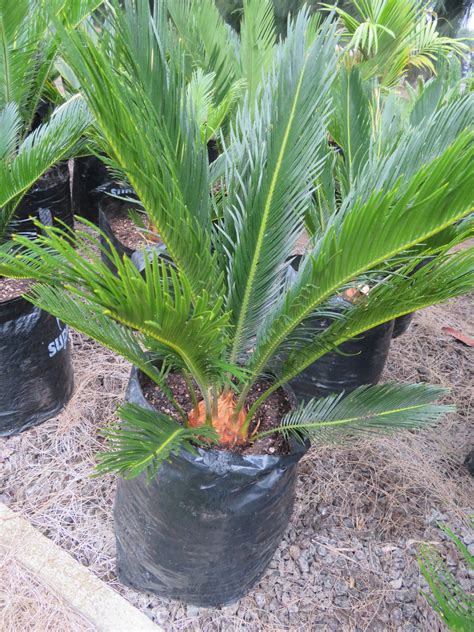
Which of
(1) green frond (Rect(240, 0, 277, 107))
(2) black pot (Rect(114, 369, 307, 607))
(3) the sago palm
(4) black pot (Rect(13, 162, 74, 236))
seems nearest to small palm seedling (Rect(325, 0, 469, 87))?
(1) green frond (Rect(240, 0, 277, 107))

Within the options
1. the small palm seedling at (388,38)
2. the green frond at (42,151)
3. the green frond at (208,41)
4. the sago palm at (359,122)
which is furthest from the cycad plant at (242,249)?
the small palm seedling at (388,38)

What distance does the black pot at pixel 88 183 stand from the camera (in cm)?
292

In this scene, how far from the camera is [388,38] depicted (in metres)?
2.97

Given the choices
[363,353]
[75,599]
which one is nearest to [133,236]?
[363,353]

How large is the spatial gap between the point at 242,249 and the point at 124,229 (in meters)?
1.57

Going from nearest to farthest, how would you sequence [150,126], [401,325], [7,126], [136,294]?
[136,294]
[150,126]
[7,126]
[401,325]

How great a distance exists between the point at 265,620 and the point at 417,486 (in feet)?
2.52

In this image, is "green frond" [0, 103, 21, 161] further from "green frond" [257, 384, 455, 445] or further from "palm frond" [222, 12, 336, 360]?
"green frond" [257, 384, 455, 445]

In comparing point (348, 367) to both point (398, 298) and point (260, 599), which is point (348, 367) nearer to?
point (260, 599)

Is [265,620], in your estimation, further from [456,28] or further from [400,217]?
[456,28]

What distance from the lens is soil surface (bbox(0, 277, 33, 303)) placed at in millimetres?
1696

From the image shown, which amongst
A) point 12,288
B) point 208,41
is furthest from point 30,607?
point 208,41

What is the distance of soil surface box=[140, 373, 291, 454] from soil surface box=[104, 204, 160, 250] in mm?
1142

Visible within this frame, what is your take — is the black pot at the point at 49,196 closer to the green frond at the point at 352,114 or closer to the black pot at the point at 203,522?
the green frond at the point at 352,114
